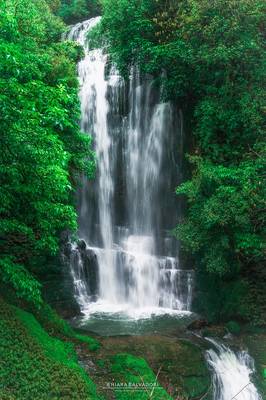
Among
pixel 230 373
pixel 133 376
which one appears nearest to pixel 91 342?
pixel 133 376

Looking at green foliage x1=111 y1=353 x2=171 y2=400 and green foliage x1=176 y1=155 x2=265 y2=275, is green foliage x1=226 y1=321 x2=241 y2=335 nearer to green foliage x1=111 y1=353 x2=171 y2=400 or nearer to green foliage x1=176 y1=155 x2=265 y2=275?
green foliage x1=176 y1=155 x2=265 y2=275

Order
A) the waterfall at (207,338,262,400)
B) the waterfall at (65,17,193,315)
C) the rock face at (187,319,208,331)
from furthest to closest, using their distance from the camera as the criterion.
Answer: the waterfall at (65,17,193,315) → the rock face at (187,319,208,331) → the waterfall at (207,338,262,400)

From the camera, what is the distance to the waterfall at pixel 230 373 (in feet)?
32.4

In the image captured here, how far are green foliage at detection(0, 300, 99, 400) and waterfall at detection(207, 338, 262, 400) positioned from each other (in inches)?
171

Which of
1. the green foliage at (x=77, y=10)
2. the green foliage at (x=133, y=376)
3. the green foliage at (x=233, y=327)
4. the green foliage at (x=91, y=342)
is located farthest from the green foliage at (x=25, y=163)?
the green foliage at (x=77, y=10)

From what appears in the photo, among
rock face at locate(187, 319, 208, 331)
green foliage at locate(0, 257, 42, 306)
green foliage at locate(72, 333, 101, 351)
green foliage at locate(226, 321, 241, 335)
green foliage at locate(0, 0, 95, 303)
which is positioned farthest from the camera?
green foliage at locate(226, 321, 241, 335)

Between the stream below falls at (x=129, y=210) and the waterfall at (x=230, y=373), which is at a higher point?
the stream below falls at (x=129, y=210)

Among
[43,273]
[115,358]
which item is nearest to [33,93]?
[115,358]

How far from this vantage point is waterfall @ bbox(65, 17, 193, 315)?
15.7 meters

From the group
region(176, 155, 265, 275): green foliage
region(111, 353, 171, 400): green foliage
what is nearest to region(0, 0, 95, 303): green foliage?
region(111, 353, 171, 400): green foliage

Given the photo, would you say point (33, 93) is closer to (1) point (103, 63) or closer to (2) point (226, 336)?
(2) point (226, 336)

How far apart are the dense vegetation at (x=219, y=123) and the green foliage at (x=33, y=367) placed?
7.08 m

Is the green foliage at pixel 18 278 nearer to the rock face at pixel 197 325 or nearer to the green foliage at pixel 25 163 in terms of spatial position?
the green foliage at pixel 25 163

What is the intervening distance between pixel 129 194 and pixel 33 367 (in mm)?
13072
